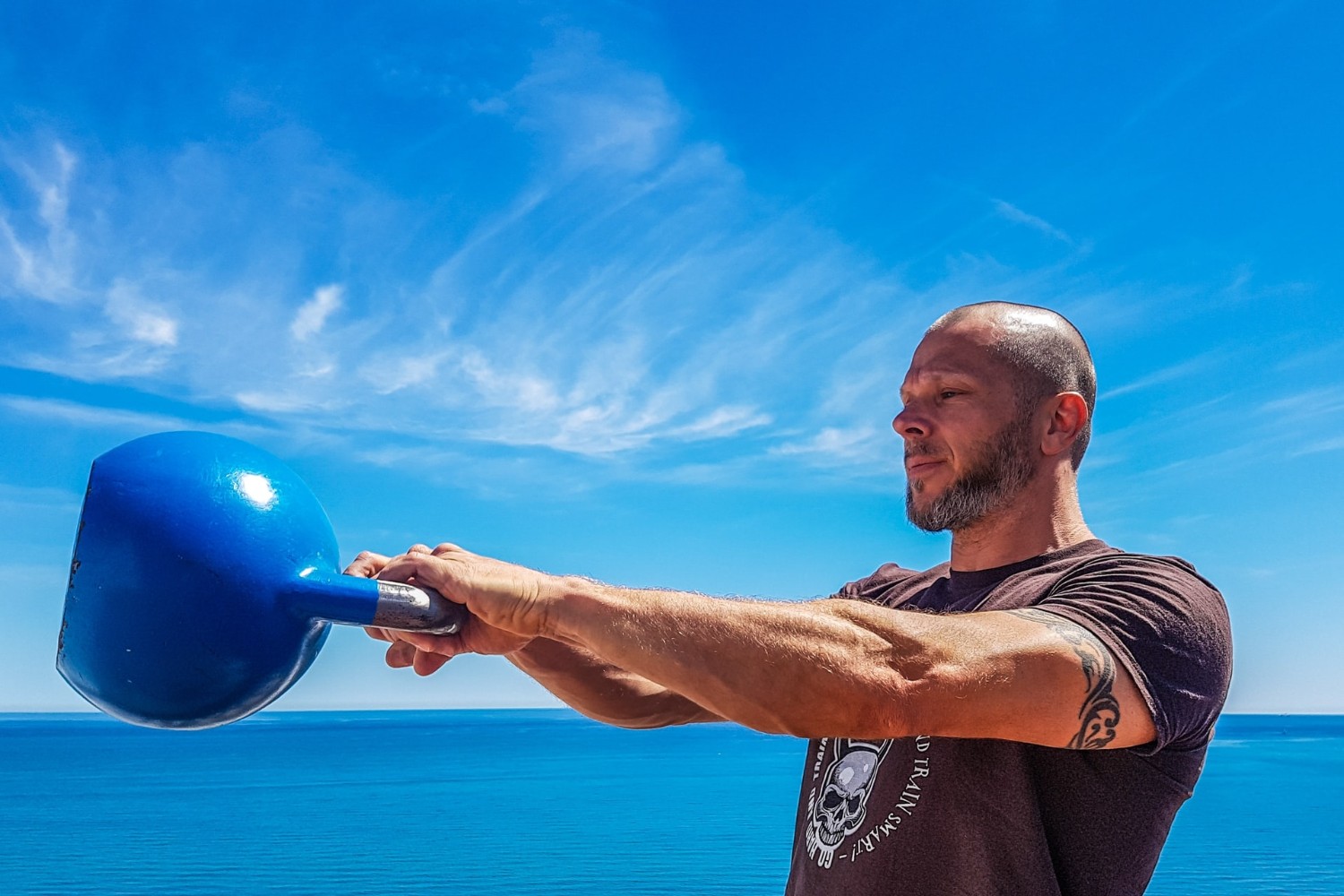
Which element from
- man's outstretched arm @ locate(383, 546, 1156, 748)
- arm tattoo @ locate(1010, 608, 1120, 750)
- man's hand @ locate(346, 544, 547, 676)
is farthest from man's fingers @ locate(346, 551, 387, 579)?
arm tattoo @ locate(1010, 608, 1120, 750)

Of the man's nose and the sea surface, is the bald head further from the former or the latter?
the sea surface

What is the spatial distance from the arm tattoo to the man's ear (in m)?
0.80

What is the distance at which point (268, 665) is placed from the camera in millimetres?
2211

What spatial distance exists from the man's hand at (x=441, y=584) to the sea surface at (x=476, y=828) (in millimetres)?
25779

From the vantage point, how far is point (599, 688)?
320cm

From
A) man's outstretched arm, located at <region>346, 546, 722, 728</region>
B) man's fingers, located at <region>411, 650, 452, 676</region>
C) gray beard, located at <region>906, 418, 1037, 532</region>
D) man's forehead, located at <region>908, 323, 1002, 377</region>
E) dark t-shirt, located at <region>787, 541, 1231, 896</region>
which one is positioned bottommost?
dark t-shirt, located at <region>787, 541, 1231, 896</region>

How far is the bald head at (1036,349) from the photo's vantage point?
9.22 feet

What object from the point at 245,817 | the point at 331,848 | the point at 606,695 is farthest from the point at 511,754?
the point at 606,695

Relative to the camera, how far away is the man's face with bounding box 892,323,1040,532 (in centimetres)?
274

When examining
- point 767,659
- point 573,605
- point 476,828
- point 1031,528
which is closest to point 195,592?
point 573,605

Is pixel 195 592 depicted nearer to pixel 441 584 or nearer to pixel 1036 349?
pixel 441 584

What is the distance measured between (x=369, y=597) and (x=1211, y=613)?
1.72m

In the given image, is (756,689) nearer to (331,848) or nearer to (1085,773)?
(1085,773)

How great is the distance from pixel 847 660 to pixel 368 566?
1.15m
